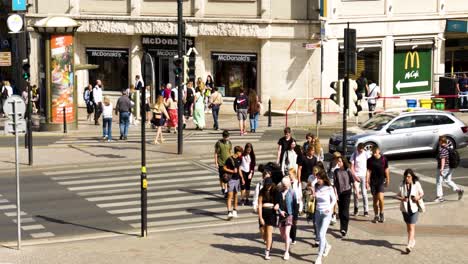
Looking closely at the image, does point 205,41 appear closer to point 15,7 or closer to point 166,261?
point 15,7

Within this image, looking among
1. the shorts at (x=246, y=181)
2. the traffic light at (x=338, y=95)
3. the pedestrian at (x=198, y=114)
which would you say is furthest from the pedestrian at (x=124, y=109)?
the shorts at (x=246, y=181)

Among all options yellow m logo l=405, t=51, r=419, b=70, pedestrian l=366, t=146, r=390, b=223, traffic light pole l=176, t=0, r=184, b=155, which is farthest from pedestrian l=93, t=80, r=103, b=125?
pedestrian l=366, t=146, r=390, b=223

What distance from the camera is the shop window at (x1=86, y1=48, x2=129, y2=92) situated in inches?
1797

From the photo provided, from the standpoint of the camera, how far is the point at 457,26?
43.7m

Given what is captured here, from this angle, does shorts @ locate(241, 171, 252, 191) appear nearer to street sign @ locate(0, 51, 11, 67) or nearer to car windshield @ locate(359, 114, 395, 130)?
car windshield @ locate(359, 114, 395, 130)

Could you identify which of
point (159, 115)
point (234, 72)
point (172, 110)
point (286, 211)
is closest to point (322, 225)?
point (286, 211)

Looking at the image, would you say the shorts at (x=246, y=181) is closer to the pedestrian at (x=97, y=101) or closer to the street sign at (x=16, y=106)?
the street sign at (x=16, y=106)

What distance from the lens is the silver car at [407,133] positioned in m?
30.2

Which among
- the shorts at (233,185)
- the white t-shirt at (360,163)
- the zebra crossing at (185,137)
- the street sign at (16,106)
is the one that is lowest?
the shorts at (233,185)

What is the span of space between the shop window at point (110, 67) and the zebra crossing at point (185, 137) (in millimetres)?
8613

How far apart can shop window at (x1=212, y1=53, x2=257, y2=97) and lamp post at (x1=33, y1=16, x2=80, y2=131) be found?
820 centimetres

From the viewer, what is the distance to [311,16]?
4222 centimetres

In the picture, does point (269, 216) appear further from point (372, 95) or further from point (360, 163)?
point (372, 95)

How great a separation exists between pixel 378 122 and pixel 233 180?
9506mm
